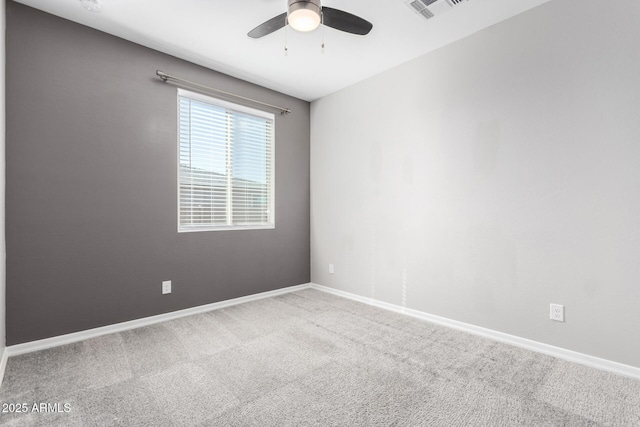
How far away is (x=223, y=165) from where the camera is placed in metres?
3.49

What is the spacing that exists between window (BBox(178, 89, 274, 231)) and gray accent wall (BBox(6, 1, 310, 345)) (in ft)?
0.45

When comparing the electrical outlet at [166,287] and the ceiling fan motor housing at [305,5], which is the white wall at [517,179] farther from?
the electrical outlet at [166,287]

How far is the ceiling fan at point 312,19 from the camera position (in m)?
1.80

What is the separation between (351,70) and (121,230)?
2778 millimetres

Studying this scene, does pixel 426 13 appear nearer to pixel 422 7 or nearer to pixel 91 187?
pixel 422 7

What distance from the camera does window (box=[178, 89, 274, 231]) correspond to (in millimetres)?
3195

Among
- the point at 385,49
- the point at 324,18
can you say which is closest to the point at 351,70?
the point at 385,49

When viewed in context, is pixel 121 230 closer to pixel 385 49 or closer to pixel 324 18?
pixel 324 18

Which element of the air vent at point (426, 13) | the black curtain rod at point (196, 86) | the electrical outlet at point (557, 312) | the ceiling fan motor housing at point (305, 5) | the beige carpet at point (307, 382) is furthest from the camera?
the black curtain rod at point (196, 86)

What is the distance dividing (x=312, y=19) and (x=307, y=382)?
2.21 metres

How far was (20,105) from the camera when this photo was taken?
2.29m

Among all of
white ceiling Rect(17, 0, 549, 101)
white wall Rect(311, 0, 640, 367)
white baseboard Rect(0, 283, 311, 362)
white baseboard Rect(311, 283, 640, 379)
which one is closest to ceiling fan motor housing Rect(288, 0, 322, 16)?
white ceiling Rect(17, 0, 549, 101)

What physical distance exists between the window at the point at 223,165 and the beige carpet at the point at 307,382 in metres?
1.27

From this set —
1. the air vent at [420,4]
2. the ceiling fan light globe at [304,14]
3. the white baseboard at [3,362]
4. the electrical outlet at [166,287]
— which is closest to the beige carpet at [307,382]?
the white baseboard at [3,362]
